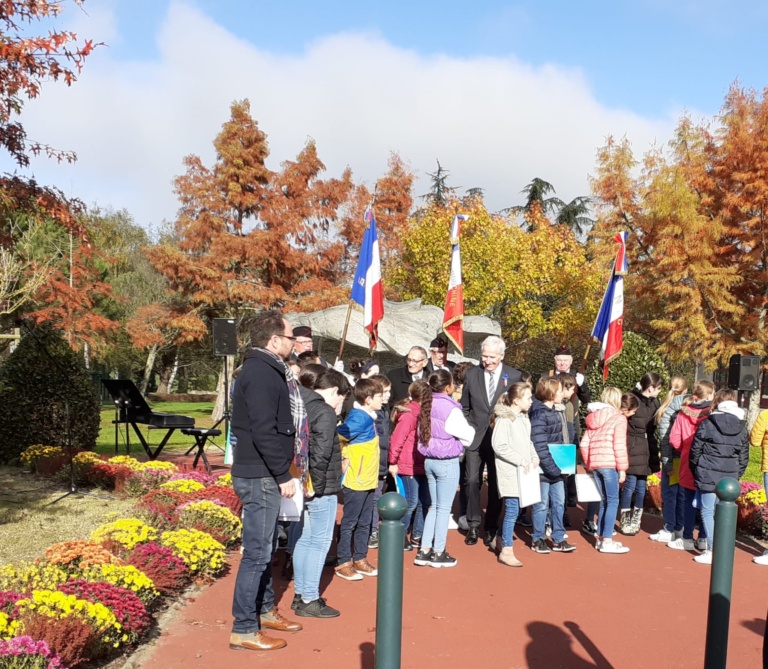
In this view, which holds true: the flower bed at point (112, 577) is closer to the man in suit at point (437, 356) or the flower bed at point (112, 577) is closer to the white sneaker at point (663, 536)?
the man in suit at point (437, 356)

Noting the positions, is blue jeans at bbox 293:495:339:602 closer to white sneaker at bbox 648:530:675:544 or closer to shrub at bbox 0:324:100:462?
white sneaker at bbox 648:530:675:544

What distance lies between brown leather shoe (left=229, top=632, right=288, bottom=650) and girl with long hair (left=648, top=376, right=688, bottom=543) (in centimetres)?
458

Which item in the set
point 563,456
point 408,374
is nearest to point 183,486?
point 408,374

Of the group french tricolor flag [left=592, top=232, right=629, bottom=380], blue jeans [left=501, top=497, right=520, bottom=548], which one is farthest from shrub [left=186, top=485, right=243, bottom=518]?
french tricolor flag [left=592, top=232, right=629, bottom=380]

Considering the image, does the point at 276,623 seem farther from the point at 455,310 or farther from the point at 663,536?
the point at 455,310

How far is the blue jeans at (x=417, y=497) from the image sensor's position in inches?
281

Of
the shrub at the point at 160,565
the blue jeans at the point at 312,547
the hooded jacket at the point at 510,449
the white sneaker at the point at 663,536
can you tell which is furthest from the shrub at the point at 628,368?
the shrub at the point at 160,565

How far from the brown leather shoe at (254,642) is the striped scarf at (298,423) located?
934 millimetres

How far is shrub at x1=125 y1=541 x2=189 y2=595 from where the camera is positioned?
5.42m

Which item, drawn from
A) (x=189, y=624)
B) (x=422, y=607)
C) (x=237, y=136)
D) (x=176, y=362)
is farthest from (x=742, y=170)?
(x=176, y=362)

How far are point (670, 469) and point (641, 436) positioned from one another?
0.43 meters

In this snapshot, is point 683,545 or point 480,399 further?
point 480,399

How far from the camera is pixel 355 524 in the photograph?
20.3 feet

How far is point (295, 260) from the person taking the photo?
20.7 m
